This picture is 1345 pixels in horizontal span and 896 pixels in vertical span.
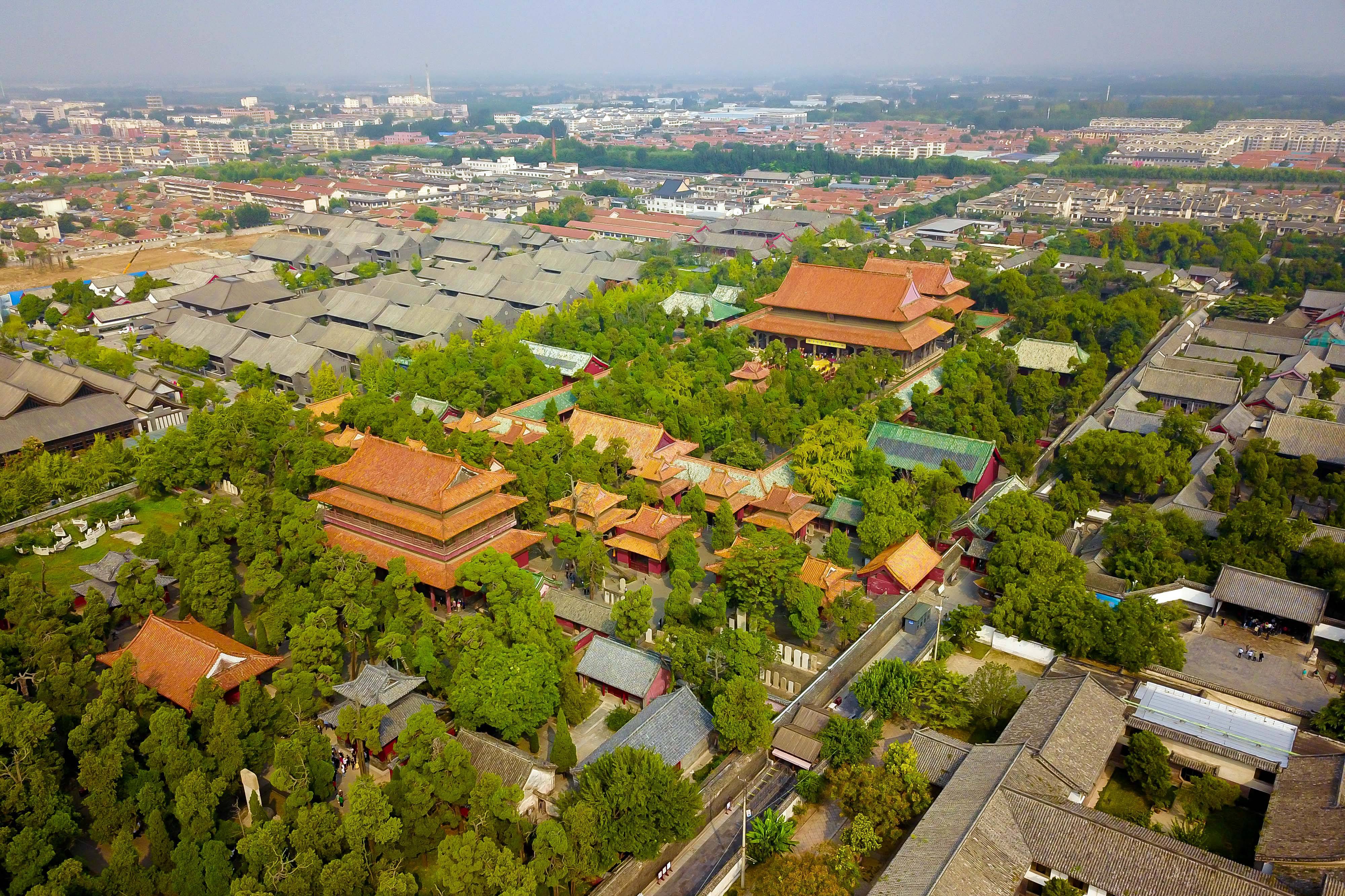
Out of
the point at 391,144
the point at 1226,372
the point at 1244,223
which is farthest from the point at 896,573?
the point at 391,144

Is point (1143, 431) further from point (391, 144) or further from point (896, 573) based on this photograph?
point (391, 144)

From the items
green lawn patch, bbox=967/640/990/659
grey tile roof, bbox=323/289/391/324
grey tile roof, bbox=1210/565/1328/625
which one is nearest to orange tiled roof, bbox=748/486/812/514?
green lawn patch, bbox=967/640/990/659

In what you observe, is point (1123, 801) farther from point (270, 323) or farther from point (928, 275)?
point (270, 323)

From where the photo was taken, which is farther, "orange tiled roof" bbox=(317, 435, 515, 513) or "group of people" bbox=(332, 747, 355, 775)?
"orange tiled roof" bbox=(317, 435, 515, 513)

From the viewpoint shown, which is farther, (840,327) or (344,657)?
(840,327)

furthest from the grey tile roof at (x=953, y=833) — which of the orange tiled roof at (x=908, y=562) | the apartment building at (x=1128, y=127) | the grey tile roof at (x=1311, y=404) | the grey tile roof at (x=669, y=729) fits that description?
the apartment building at (x=1128, y=127)

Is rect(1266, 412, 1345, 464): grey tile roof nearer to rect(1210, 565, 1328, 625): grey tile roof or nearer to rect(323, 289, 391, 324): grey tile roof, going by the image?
rect(1210, 565, 1328, 625): grey tile roof

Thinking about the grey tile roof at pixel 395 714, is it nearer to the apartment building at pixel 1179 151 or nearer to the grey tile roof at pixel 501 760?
the grey tile roof at pixel 501 760
